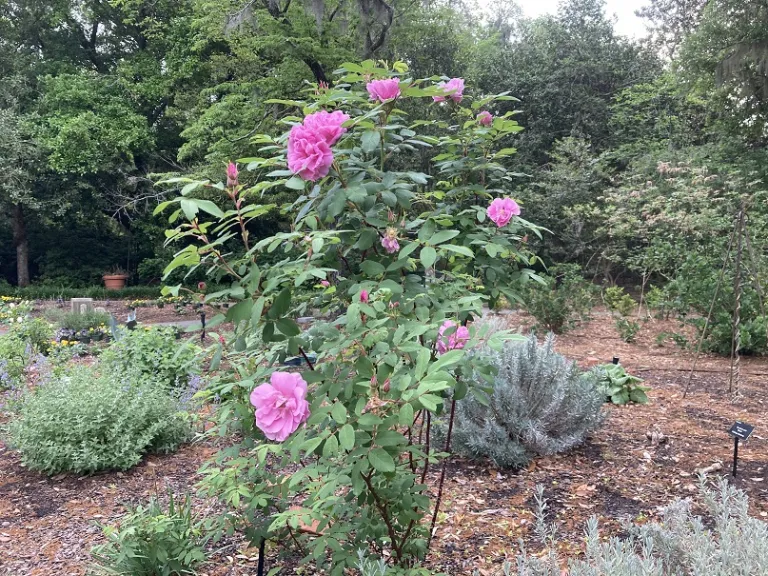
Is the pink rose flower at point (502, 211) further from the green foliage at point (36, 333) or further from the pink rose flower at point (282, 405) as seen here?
the green foliage at point (36, 333)

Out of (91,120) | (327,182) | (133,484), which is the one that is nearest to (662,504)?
(327,182)

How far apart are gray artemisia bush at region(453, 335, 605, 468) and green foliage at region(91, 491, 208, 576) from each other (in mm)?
1350

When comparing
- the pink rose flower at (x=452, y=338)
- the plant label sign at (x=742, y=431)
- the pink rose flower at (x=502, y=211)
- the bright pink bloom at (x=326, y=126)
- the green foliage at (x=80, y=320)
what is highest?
the bright pink bloom at (x=326, y=126)

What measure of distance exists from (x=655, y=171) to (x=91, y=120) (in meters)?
12.0

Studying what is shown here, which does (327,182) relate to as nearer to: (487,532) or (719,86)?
(487,532)

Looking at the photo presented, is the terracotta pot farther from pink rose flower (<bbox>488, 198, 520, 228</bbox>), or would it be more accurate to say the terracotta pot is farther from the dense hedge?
pink rose flower (<bbox>488, 198, 520, 228</bbox>)

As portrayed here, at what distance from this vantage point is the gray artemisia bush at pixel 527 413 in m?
2.71

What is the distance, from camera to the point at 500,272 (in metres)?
1.69

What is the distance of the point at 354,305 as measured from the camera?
3.98 ft

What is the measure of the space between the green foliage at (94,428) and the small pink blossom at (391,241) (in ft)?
6.47

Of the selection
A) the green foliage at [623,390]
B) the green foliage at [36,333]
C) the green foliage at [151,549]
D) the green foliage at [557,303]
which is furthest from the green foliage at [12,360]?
the green foliage at [557,303]

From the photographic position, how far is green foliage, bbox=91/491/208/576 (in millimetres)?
1790

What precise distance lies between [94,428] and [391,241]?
222cm

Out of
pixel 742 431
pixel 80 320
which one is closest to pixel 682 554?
pixel 742 431
